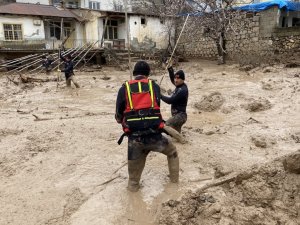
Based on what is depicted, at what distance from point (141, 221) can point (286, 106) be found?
6496 millimetres

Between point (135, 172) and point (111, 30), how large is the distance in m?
27.6

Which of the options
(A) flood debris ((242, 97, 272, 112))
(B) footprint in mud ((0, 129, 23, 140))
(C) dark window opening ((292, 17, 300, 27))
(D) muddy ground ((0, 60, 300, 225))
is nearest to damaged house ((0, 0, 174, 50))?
(C) dark window opening ((292, 17, 300, 27))

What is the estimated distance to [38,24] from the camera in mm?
26938

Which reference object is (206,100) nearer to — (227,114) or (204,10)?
(227,114)

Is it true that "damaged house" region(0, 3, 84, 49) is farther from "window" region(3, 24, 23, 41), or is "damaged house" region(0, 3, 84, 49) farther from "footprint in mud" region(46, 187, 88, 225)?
"footprint in mud" region(46, 187, 88, 225)

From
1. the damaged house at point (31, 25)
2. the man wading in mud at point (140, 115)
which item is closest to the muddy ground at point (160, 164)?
the man wading in mud at point (140, 115)

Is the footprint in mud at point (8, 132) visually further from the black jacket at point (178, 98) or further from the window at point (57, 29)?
the window at point (57, 29)

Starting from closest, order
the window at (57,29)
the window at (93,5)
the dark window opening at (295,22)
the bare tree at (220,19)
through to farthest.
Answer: the bare tree at (220,19) < the dark window opening at (295,22) < the window at (57,29) < the window at (93,5)

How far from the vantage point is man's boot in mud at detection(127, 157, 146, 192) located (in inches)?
172

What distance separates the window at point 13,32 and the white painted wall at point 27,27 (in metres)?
0.23

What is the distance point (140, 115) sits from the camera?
4.10m

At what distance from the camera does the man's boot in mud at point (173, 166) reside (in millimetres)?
4566

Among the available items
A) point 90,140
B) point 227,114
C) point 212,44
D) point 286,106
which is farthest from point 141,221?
point 212,44

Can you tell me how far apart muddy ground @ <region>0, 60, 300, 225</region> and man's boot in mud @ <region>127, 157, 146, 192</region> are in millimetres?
98
